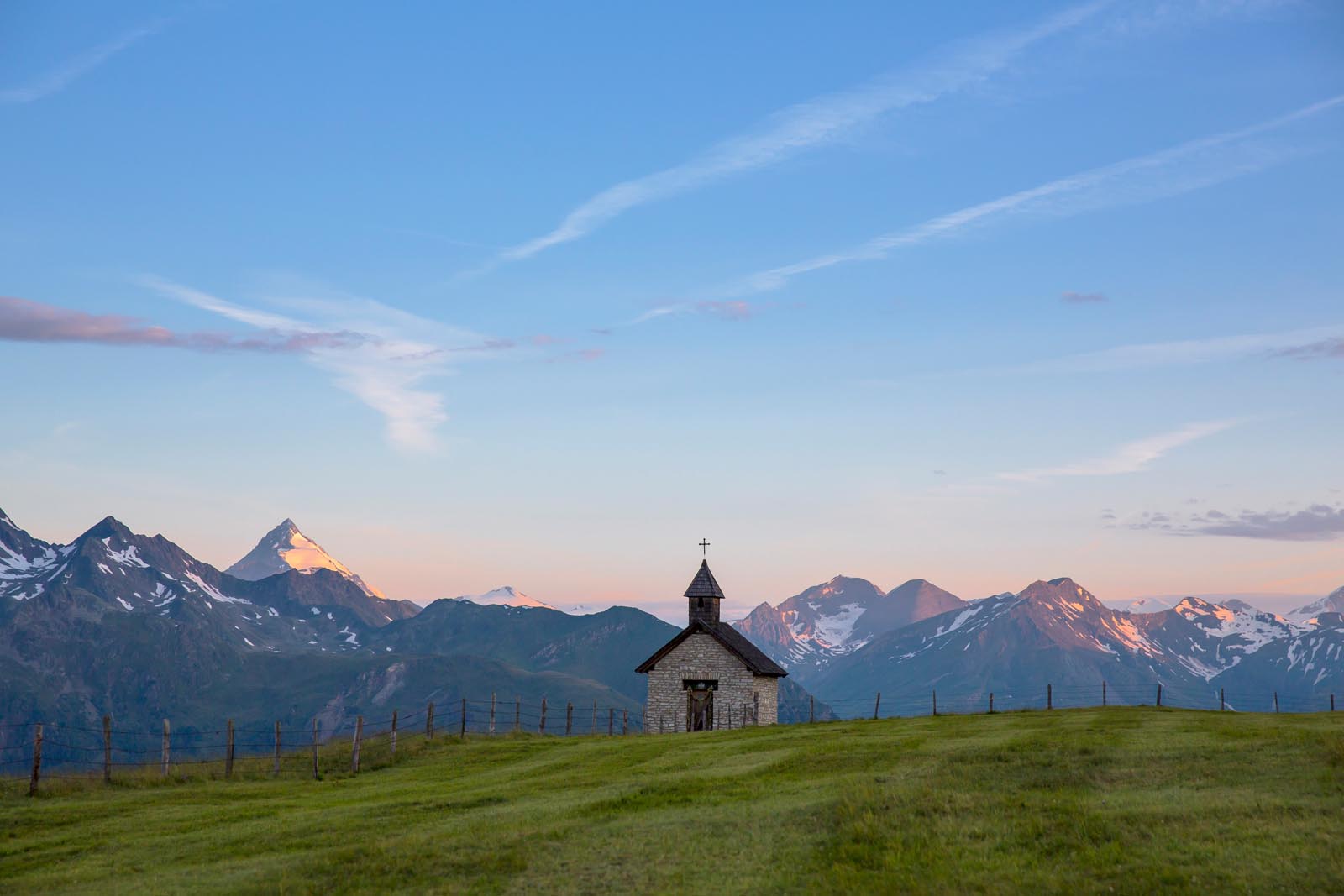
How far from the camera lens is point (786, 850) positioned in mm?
22609

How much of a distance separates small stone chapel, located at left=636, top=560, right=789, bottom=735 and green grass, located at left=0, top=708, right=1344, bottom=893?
2745 cm

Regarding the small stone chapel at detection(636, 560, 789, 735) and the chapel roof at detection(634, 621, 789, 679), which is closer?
the small stone chapel at detection(636, 560, 789, 735)

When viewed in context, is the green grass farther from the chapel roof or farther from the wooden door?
the wooden door

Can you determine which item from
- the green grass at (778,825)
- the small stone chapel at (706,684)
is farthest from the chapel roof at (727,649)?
the green grass at (778,825)

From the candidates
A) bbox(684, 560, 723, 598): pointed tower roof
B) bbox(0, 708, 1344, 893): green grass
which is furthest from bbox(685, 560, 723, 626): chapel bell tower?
bbox(0, 708, 1344, 893): green grass

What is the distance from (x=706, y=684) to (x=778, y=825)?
147 ft

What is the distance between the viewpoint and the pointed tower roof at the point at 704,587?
74.4 m

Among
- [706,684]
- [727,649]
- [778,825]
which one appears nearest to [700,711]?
[706,684]

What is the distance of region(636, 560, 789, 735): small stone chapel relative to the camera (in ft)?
224

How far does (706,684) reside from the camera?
6938 cm

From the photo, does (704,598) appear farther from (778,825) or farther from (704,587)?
(778,825)

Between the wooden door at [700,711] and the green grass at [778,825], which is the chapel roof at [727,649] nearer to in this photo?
the wooden door at [700,711]

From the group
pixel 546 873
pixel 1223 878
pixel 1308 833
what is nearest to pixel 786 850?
pixel 546 873

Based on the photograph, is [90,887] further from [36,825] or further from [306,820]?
[36,825]
